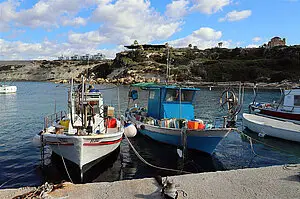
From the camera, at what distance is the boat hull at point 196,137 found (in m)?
13.2

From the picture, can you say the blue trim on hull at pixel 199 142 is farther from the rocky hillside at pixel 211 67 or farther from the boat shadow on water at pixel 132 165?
the rocky hillside at pixel 211 67

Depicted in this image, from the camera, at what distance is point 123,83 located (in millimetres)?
85625

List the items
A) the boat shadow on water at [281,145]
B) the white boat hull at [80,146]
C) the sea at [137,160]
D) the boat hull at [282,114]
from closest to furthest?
the white boat hull at [80,146] < the sea at [137,160] < the boat shadow on water at [281,145] < the boat hull at [282,114]

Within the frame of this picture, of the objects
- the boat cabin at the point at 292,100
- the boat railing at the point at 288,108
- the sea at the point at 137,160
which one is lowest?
the sea at the point at 137,160

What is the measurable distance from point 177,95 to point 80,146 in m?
7.58

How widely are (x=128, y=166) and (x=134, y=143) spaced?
4406 millimetres

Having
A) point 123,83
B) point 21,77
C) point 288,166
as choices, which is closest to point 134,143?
point 288,166

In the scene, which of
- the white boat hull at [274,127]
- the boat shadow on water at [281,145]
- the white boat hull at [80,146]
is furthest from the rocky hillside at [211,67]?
the white boat hull at [80,146]

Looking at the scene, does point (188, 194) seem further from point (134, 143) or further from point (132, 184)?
point (134, 143)

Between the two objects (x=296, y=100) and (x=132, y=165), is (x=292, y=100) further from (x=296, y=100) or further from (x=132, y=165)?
(x=132, y=165)

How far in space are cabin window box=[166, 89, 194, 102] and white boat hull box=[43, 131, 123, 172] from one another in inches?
220

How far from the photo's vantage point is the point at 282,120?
70.8 ft

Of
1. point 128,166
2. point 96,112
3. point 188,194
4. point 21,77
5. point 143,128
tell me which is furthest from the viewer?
point 21,77

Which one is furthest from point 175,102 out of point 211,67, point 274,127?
point 211,67
